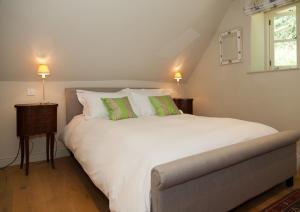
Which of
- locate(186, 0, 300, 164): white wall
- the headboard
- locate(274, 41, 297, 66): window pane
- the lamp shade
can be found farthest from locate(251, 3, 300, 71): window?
the lamp shade

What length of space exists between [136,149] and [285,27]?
118 inches

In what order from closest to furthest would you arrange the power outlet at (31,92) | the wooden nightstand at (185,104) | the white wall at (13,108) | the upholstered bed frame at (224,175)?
the upholstered bed frame at (224,175)
the white wall at (13,108)
the power outlet at (31,92)
the wooden nightstand at (185,104)

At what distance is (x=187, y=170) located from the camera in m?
1.30

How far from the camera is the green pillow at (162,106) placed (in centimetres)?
300

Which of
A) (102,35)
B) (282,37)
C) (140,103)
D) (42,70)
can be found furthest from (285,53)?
(42,70)

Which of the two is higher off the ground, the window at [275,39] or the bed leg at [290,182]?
the window at [275,39]

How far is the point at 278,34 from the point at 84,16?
279 centimetres

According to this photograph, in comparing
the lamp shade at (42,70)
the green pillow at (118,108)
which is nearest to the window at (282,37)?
the green pillow at (118,108)

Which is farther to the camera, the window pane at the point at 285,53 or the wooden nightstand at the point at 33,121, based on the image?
the window pane at the point at 285,53

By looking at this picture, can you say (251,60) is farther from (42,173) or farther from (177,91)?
(42,173)

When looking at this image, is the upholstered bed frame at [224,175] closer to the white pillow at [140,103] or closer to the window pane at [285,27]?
the white pillow at [140,103]

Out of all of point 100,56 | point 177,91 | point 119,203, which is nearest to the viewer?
point 119,203

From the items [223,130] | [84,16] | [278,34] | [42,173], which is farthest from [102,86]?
[278,34]

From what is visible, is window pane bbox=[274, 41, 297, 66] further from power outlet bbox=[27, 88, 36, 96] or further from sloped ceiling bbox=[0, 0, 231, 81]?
power outlet bbox=[27, 88, 36, 96]
